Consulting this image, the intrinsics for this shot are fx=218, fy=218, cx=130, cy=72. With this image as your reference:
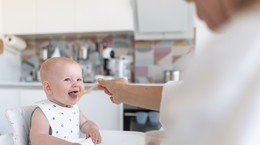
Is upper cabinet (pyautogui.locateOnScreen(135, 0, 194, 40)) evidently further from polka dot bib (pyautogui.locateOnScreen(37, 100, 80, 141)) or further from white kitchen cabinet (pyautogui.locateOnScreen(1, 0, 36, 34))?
polka dot bib (pyautogui.locateOnScreen(37, 100, 80, 141))

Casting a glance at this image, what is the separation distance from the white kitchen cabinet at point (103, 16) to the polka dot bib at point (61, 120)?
1.59 meters

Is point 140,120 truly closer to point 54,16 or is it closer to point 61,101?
point 61,101

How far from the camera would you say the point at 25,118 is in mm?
931

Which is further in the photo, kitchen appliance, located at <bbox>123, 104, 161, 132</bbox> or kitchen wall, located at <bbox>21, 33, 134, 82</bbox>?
kitchen wall, located at <bbox>21, 33, 134, 82</bbox>

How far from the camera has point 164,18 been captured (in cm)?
Answer: 246

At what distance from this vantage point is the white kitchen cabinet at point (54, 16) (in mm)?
2600

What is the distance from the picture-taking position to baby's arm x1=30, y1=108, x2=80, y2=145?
0.81 m

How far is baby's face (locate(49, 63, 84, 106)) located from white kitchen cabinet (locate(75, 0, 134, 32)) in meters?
1.52

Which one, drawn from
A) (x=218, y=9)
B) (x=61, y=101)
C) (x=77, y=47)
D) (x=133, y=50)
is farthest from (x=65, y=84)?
(x=77, y=47)

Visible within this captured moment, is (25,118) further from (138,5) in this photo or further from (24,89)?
(138,5)

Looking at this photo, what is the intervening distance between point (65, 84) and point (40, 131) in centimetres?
24

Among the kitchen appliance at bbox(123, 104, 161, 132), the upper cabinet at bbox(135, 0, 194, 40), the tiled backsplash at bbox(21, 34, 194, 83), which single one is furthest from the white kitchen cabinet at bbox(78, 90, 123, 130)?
the upper cabinet at bbox(135, 0, 194, 40)

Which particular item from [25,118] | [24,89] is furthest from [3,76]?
[25,118]

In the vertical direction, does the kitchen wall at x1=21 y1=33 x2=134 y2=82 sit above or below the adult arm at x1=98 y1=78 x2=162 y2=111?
above
